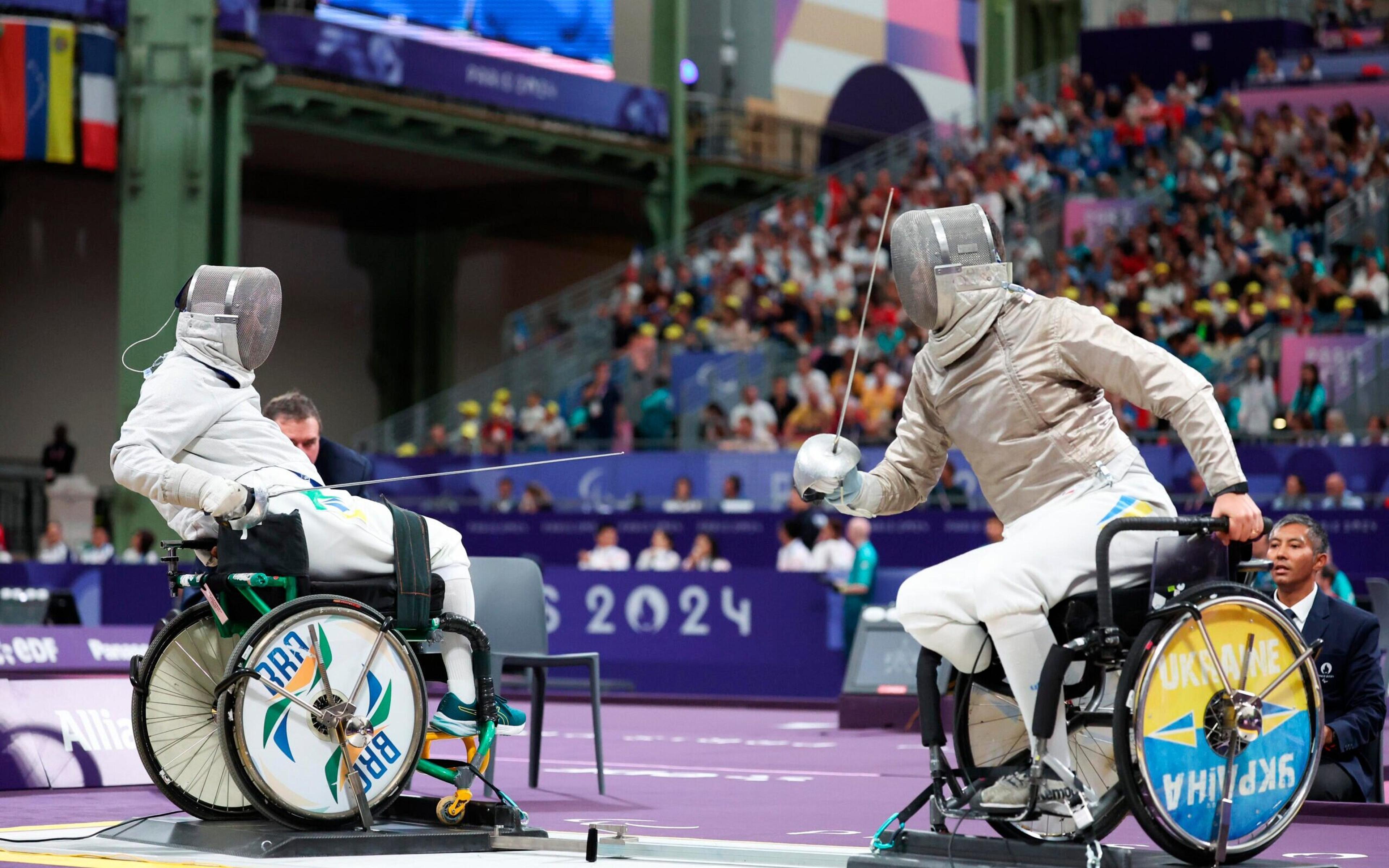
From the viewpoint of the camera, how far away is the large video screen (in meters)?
28.0

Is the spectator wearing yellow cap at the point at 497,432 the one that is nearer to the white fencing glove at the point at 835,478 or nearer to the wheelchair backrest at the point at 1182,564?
the white fencing glove at the point at 835,478

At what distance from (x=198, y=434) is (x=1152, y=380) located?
2997 millimetres

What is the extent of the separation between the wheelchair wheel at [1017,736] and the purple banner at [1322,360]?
12.4 m

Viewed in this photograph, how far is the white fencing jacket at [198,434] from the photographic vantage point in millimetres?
5988

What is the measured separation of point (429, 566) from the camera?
6215mm

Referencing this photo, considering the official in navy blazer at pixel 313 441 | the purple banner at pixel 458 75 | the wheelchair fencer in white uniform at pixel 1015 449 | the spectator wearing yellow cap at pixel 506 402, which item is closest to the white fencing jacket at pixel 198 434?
the official in navy blazer at pixel 313 441

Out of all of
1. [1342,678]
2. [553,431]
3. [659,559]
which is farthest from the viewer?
[553,431]

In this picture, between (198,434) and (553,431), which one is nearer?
(198,434)

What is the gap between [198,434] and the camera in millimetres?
6141

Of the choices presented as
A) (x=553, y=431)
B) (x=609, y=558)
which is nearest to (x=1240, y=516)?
(x=609, y=558)

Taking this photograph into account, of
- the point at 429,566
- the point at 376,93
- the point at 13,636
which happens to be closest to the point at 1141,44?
the point at 376,93

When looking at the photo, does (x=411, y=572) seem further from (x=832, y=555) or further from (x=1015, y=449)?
(x=832, y=555)

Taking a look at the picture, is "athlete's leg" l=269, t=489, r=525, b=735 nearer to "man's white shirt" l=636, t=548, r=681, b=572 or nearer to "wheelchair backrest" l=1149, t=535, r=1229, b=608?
"wheelchair backrest" l=1149, t=535, r=1229, b=608

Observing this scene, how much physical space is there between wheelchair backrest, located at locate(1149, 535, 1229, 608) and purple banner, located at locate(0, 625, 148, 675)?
5.86 metres
